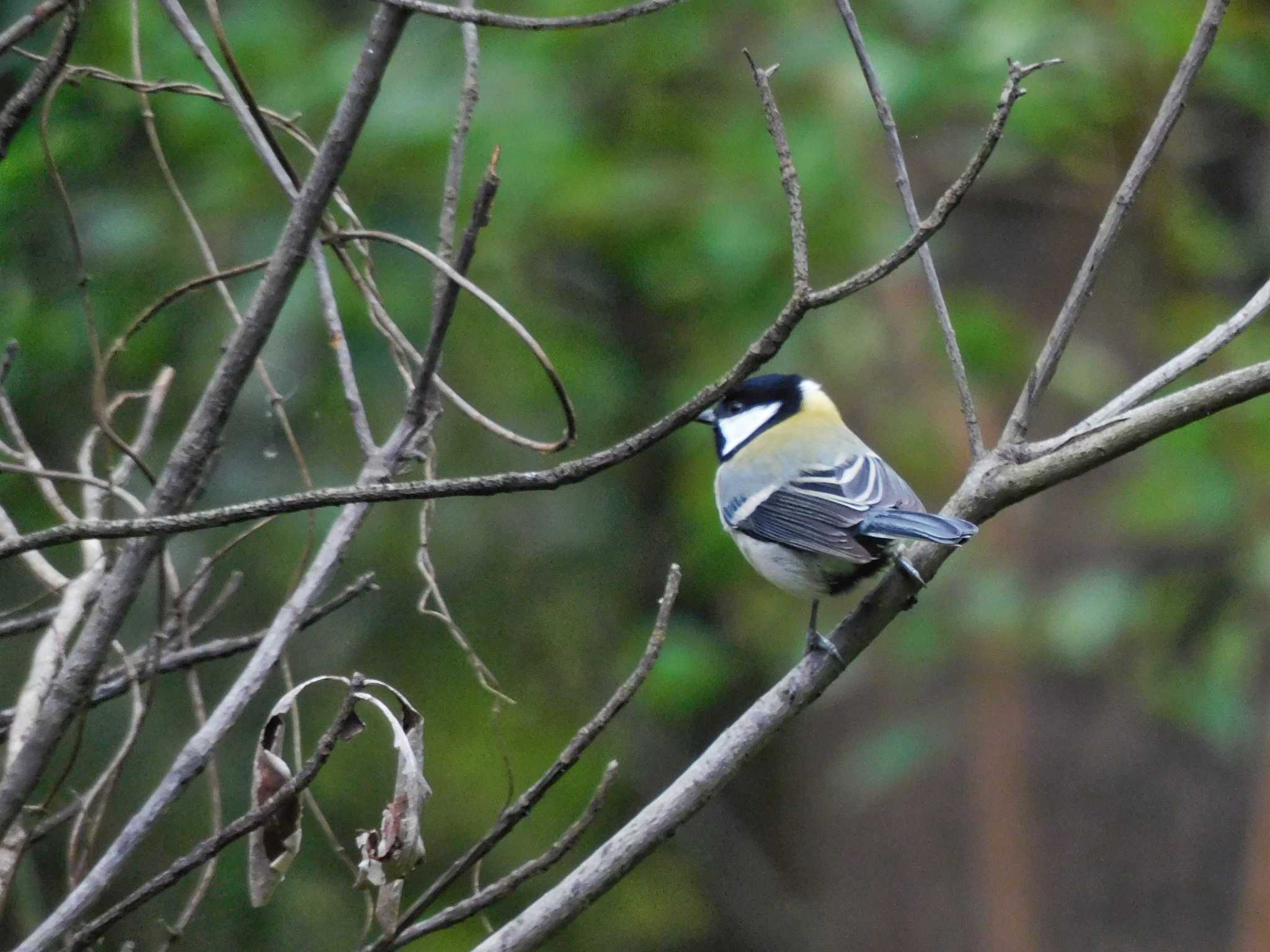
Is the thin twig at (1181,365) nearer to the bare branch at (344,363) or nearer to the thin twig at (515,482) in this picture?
the thin twig at (515,482)

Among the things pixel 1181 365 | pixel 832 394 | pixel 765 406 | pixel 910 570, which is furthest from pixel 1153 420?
pixel 832 394

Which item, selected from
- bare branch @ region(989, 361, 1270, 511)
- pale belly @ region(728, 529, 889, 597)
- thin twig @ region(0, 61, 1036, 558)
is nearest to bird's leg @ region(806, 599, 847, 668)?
bare branch @ region(989, 361, 1270, 511)

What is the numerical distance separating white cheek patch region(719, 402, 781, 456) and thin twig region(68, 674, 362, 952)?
2.24m

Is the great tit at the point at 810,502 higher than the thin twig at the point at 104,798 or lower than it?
lower

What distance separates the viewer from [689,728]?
5.13m

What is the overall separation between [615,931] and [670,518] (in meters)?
1.59

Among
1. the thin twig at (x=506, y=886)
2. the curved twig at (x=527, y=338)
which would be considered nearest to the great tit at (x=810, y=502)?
the curved twig at (x=527, y=338)

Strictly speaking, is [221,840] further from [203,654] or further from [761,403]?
[761,403]

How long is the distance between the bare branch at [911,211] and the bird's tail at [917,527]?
0.28ft

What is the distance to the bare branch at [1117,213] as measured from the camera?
1471 mm

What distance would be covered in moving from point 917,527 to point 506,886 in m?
1.10

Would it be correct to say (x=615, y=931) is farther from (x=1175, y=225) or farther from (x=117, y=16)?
(x=117, y=16)

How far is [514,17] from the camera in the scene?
1141mm

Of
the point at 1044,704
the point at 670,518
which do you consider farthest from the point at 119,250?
the point at 1044,704
